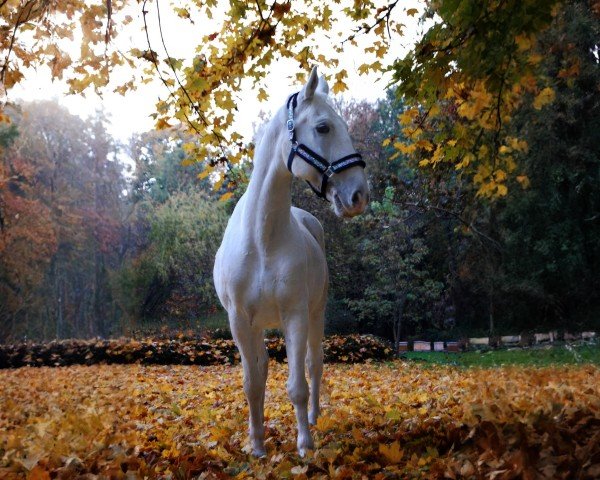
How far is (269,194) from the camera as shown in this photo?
388cm

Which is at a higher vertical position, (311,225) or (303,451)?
(311,225)

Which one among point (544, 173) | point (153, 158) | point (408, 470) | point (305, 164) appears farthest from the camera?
point (153, 158)

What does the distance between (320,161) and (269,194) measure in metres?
0.58

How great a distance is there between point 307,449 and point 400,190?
A: 630 cm

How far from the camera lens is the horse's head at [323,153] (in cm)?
329

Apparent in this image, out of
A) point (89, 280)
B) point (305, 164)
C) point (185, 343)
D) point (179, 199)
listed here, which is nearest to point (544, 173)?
point (185, 343)

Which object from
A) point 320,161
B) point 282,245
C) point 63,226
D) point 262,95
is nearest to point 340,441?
point 282,245

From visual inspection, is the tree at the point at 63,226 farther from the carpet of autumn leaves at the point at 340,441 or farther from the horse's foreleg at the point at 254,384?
the horse's foreleg at the point at 254,384

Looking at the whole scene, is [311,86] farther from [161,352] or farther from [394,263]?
[394,263]

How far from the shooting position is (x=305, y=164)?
3486 mm

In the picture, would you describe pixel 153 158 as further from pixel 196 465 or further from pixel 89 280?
pixel 196 465

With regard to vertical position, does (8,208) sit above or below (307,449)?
above

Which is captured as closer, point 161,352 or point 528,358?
point 161,352

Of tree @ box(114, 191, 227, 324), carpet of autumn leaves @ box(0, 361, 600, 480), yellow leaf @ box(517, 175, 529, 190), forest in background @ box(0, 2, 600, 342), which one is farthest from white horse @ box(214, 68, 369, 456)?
tree @ box(114, 191, 227, 324)
